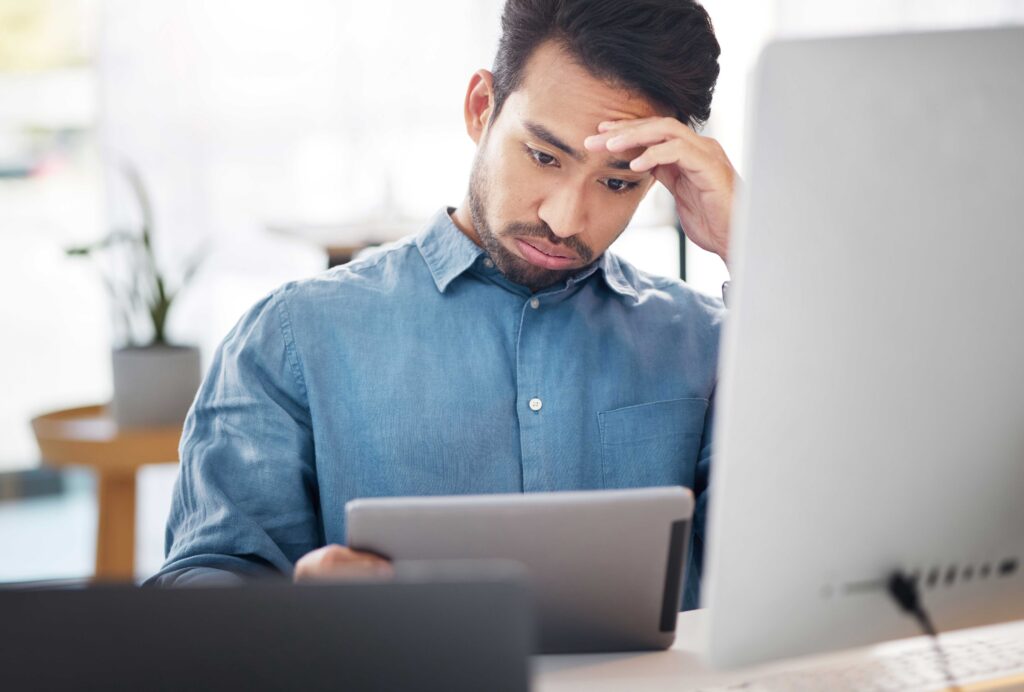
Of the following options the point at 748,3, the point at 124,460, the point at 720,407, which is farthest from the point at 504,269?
the point at 748,3

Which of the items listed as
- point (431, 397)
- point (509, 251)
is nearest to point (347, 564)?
point (431, 397)

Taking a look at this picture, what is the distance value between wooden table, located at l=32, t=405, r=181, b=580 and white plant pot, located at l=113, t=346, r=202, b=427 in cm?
2

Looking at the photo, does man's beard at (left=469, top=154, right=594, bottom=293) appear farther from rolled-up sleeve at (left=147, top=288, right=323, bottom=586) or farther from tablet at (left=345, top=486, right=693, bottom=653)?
tablet at (left=345, top=486, right=693, bottom=653)

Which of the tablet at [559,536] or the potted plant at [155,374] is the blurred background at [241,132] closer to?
the potted plant at [155,374]

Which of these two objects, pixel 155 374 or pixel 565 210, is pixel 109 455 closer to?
pixel 155 374

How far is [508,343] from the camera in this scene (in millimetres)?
1417

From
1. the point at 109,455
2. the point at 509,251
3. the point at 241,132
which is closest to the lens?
the point at 509,251

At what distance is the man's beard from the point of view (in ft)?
4.43

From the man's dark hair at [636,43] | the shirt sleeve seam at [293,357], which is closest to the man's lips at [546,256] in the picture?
the man's dark hair at [636,43]

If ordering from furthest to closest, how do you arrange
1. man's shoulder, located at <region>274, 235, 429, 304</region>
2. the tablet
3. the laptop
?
man's shoulder, located at <region>274, 235, 429, 304</region>
the tablet
the laptop

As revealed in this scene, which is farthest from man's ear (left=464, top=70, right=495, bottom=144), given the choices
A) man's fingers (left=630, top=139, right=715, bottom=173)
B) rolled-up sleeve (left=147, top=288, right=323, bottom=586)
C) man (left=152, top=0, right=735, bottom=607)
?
rolled-up sleeve (left=147, top=288, right=323, bottom=586)

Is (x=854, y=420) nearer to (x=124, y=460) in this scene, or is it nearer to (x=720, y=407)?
(x=720, y=407)

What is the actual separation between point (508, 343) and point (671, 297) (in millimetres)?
276

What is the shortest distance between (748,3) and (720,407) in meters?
3.07
